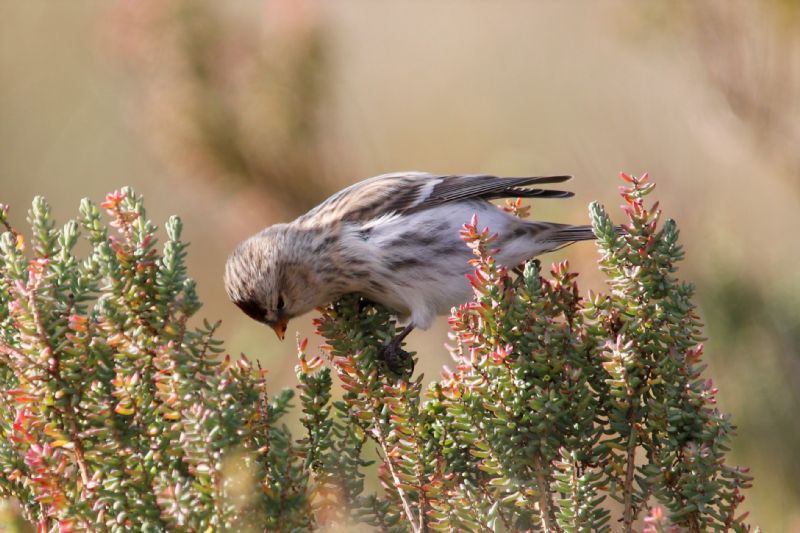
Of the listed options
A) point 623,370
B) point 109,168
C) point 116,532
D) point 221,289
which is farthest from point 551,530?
point 109,168

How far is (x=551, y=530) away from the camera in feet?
6.47

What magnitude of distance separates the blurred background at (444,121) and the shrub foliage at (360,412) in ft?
2.23

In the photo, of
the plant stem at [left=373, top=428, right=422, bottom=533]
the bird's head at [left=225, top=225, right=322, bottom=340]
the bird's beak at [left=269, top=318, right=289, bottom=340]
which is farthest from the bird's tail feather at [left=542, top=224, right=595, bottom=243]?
the plant stem at [left=373, top=428, right=422, bottom=533]

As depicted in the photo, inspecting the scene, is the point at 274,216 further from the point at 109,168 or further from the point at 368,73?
the point at 368,73

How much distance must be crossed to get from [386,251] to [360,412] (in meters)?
1.60

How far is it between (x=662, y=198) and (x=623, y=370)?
349 centimetres

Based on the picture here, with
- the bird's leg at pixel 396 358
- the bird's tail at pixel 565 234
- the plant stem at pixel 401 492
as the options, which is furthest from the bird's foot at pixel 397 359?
the bird's tail at pixel 565 234

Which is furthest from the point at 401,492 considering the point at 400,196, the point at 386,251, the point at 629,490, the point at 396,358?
the point at 400,196

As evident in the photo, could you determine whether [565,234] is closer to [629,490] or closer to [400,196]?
[400,196]

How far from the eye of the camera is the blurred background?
4867mm

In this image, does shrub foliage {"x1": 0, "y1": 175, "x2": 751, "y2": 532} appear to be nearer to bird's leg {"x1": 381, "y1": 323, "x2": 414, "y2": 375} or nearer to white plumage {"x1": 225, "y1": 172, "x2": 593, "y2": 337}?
bird's leg {"x1": 381, "y1": 323, "x2": 414, "y2": 375}

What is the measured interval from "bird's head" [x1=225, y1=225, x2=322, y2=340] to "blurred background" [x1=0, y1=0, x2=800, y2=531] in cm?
72

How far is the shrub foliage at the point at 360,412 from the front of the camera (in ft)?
6.23

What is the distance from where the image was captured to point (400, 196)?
4.11 m
